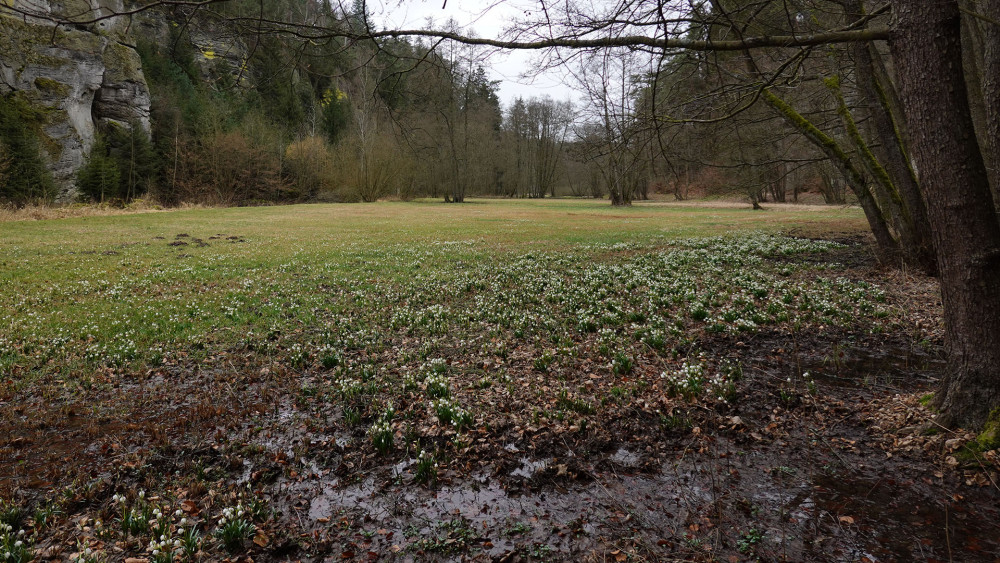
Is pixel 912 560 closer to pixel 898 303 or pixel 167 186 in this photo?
pixel 898 303

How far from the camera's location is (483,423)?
5.16 metres

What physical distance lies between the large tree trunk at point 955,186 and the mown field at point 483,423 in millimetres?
691

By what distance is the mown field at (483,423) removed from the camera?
335cm

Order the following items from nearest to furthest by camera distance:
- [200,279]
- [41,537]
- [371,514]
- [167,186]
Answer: [41,537], [371,514], [200,279], [167,186]

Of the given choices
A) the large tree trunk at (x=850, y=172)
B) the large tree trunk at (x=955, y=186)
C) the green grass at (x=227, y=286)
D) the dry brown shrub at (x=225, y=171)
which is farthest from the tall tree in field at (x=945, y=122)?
the dry brown shrub at (x=225, y=171)

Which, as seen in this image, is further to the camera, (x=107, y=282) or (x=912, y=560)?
(x=107, y=282)

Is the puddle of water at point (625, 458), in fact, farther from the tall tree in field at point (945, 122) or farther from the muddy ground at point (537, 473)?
the tall tree in field at point (945, 122)

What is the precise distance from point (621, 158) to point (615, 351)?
9.86 feet

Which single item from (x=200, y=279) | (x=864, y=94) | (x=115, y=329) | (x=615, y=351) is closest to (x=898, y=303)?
(x=864, y=94)

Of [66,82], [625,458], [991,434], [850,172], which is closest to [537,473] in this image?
[625,458]

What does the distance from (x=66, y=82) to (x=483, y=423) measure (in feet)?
163

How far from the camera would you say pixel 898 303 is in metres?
8.61

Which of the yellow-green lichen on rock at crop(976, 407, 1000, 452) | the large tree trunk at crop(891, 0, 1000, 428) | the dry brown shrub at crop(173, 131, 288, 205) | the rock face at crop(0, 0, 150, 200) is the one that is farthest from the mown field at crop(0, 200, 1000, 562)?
the dry brown shrub at crop(173, 131, 288, 205)

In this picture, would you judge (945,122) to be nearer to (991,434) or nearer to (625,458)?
Result: (991,434)
